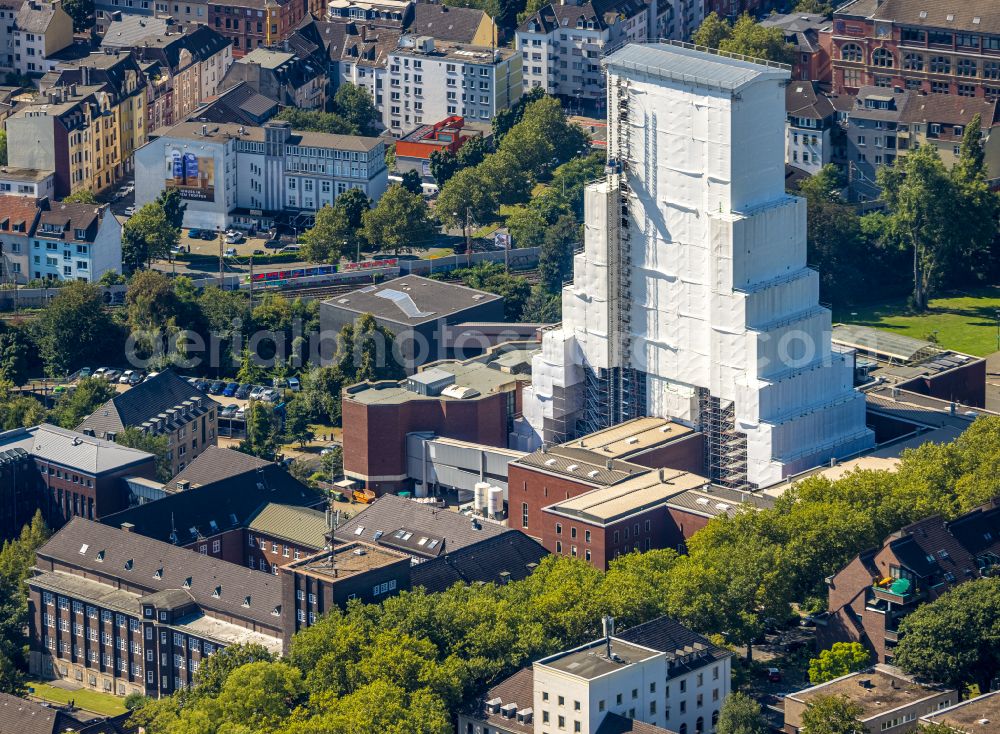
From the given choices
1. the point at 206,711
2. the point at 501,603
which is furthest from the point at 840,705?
the point at 206,711

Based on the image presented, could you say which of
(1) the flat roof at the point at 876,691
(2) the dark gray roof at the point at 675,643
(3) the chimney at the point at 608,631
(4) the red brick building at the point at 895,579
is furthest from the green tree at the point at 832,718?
(4) the red brick building at the point at 895,579

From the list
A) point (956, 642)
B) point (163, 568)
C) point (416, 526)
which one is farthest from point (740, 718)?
point (163, 568)

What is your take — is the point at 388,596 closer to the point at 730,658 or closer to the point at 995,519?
the point at 730,658

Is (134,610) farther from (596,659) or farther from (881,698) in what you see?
(881,698)

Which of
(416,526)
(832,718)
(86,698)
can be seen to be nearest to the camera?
(832,718)

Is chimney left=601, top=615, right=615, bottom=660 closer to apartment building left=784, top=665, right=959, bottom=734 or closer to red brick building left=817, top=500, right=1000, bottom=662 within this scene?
apartment building left=784, top=665, right=959, bottom=734
